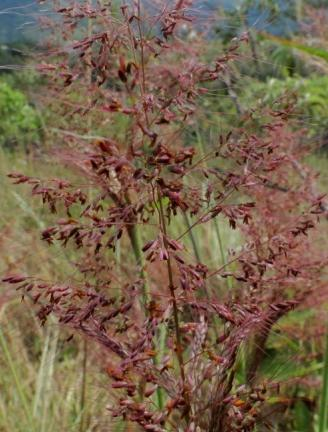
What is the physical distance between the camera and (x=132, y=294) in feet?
3.44

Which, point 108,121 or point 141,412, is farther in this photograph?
point 108,121

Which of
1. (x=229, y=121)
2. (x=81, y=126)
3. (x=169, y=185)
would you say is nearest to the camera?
(x=169, y=185)

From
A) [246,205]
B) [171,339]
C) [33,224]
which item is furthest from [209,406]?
[33,224]

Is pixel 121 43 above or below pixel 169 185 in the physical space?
above

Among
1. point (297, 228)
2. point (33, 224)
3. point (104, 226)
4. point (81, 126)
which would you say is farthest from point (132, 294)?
point (33, 224)

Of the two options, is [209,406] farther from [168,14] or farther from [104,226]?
[168,14]

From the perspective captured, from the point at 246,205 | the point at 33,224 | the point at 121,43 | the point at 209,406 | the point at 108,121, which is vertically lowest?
the point at 33,224

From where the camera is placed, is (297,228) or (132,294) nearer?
(132,294)

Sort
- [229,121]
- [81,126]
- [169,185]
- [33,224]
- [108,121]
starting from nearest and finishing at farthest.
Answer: [169,185]
[229,121]
[108,121]
[81,126]
[33,224]

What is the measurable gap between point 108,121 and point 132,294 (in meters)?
0.78

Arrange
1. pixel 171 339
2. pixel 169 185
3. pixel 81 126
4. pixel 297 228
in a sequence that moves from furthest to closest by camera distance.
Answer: pixel 81 126 < pixel 297 228 < pixel 171 339 < pixel 169 185

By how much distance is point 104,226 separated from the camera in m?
1.02

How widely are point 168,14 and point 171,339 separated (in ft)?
1.52

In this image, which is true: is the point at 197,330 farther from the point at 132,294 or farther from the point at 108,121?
the point at 108,121
